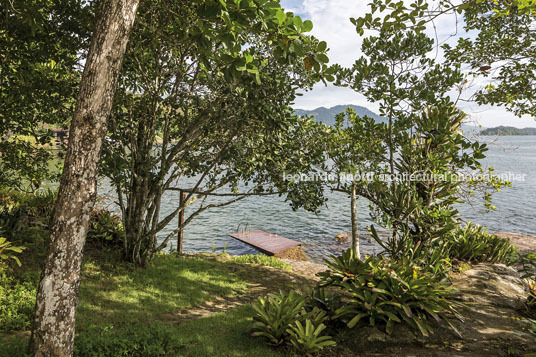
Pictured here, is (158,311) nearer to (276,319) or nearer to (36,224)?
(276,319)

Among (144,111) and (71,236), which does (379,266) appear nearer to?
(71,236)

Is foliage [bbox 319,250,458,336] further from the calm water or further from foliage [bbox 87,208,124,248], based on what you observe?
the calm water

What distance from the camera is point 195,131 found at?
23.4 ft

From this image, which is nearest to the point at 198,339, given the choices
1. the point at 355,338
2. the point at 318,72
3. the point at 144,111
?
the point at 355,338

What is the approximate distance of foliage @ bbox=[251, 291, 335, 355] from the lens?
427 cm

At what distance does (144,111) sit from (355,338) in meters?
6.85

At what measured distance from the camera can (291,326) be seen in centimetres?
448

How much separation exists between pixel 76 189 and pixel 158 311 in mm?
Answer: 3735

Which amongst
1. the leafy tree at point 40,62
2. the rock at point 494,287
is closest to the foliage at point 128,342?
the leafy tree at point 40,62

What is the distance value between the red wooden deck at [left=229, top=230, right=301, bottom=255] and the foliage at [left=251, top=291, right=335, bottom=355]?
324 inches

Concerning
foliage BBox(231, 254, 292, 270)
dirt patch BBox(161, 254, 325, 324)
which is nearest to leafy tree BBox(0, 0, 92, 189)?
dirt patch BBox(161, 254, 325, 324)

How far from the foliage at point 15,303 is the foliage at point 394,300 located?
5.09 metres

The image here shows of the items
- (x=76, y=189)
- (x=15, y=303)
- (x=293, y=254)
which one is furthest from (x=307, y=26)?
Result: (x=293, y=254)

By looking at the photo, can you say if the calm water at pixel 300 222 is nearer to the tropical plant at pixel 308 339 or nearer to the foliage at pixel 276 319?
the foliage at pixel 276 319
